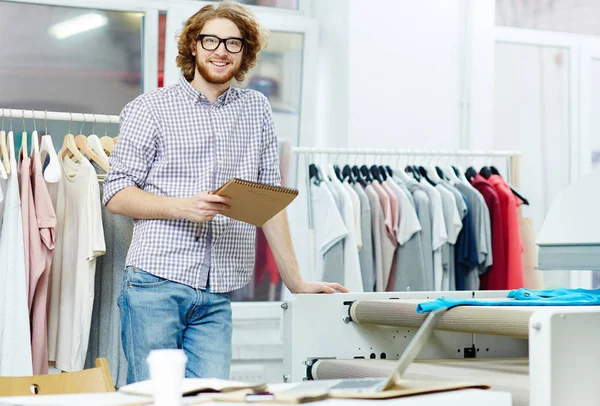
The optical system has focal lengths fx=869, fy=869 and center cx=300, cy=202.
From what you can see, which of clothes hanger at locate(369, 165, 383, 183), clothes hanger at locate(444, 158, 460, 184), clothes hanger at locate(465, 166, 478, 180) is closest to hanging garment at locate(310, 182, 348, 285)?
clothes hanger at locate(369, 165, 383, 183)

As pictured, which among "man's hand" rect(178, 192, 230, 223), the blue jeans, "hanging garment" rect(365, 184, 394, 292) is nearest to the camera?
"man's hand" rect(178, 192, 230, 223)

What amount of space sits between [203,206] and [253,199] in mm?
127

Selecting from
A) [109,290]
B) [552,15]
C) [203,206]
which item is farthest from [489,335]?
[552,15]

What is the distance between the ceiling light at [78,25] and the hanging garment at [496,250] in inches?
75.9

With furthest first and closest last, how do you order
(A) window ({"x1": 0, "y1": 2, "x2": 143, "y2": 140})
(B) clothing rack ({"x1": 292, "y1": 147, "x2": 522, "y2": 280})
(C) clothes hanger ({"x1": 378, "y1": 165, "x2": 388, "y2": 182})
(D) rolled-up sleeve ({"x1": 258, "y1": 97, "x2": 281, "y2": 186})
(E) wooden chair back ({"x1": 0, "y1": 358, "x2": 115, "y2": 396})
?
(A) window ({"x1": 0, "y1": 2, "x2": 143, "y2": 140})
(C) clothes hanger ({"x1": 378, "y1": 165, "x2": 388, "y2": 182})
(B) clothing rack ({"x1": 292, "y1": 147, "x2": 522, "y2": 280})
(D) rolled-up sleeve ({"x1": 258, "y1": 97, "x2": 281, "y2": 186})
(E) wooden chair back ({"x1": 0, "y1": 358, "x2": 115, "y2": 396})

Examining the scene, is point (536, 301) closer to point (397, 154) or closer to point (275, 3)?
point (397, 154)

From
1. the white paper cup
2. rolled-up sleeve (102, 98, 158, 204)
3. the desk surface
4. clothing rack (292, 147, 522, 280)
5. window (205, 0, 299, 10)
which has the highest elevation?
window (205, 0, 299, 10)

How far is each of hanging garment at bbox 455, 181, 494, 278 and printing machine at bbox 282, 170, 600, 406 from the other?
1353mm

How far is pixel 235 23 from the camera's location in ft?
7.66

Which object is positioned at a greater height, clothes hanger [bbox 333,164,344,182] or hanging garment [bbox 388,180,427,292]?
clothes hanger [bbox 333,164,344,182]

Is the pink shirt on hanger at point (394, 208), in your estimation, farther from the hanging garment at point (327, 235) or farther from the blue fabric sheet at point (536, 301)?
the blue fabric sheet at point (536, 301)

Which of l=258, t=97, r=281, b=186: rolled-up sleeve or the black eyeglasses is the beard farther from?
l=258, t=97, r=281, b=186: rolled-up sleeve

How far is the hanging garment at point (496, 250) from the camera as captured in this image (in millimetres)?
3645

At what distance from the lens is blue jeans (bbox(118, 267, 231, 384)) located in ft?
7.14
